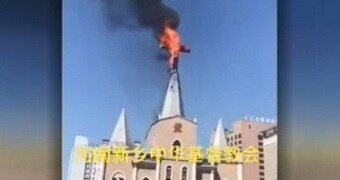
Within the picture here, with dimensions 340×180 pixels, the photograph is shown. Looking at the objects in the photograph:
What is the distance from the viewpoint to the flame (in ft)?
4.11

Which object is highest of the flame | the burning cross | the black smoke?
the black smoke

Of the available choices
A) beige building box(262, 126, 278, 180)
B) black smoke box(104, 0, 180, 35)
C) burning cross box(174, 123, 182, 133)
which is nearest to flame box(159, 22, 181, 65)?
black smoke box(104, 0, 180, 35)

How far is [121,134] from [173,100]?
12cm

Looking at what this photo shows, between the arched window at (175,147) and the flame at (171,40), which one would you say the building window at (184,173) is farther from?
the flame at (171,40)

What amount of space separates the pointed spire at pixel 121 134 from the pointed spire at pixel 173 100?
7 cm

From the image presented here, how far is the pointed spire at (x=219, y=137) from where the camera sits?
1246mm

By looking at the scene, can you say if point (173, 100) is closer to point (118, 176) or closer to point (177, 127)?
point (177, 127)

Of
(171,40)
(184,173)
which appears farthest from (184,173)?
(171,40)

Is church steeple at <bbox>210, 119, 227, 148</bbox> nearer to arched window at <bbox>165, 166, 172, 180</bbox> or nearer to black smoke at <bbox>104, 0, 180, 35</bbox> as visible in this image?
arched window at <bbox>165, 166, 172, 180</bbox>

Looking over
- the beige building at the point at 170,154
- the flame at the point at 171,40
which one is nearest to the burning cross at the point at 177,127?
the beige building at the point at 170,154

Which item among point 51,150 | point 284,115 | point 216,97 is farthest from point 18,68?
point 284,115

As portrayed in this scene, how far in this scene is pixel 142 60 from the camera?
1257 mm

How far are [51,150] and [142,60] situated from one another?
0.25 m

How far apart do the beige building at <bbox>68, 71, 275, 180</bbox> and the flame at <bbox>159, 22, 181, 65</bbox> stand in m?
0.08
